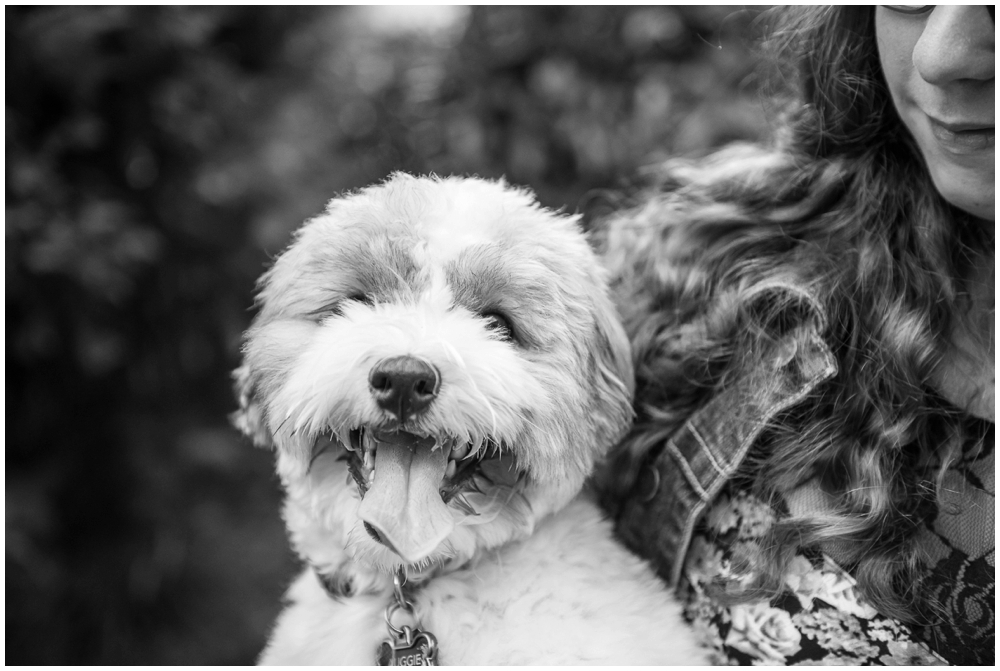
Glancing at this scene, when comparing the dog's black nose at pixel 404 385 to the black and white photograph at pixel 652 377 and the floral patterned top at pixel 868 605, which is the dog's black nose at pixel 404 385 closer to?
the black and white photograph at pixel 652 377

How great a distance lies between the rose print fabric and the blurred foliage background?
1.88 meters

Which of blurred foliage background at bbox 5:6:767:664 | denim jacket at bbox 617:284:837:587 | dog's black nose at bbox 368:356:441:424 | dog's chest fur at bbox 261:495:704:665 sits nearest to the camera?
dog's black nose at bbox 368:356:441:424

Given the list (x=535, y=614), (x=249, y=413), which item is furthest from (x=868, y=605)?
(x=249, y=413)

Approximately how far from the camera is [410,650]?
184 cm

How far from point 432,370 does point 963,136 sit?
127cm

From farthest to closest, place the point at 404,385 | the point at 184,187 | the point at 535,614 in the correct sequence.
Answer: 1. the point at 184,187
2. the point at 535,614
3. the point at 404,385

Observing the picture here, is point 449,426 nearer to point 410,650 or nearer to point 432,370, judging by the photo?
point 432,370

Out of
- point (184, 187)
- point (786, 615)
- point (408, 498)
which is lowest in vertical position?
point (786, 615)

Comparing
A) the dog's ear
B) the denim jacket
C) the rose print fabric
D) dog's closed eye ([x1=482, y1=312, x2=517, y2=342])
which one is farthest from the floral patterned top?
the dog's ear

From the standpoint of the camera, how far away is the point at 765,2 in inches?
104

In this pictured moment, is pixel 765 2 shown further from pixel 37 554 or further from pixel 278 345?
pixel 37 554

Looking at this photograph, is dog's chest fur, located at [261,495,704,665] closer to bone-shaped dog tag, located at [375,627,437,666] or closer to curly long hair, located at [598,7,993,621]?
bone-shaped dog tag, located at [375,627,437,666]

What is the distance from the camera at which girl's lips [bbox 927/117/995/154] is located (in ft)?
5.77

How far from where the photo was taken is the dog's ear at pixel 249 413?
2.03 meters
